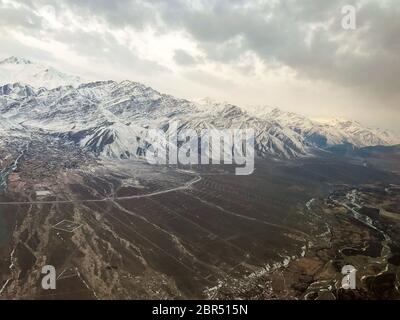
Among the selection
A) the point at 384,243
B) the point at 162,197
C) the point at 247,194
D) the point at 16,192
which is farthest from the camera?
the point at 247,194

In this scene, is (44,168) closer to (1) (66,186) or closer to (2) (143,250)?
(1) (66,186)

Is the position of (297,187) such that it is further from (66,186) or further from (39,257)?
(39,257)

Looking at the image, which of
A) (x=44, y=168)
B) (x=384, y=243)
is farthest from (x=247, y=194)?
(x=44, y=168)

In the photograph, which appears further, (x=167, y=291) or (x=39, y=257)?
(x=39, y=257)

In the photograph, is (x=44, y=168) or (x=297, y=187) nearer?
(x=44, y=168)

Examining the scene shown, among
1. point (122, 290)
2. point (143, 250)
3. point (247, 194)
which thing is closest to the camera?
point (122, 290)

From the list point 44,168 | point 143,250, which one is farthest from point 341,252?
point 44,168

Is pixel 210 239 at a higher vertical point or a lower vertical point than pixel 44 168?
lower
